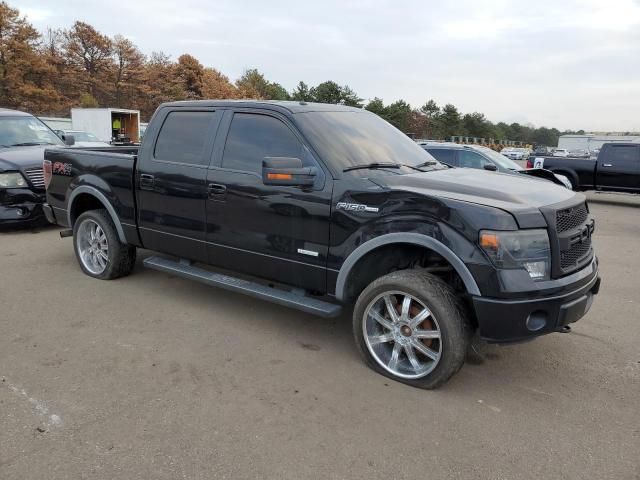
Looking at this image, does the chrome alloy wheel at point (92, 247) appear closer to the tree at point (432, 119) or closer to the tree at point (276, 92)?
the tree at point (432, 119)

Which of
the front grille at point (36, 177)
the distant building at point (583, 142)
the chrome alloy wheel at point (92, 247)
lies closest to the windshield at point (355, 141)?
the chrome alloy wheel at point (92, 247)

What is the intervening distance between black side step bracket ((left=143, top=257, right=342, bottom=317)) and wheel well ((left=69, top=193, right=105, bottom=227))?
46.4 inches

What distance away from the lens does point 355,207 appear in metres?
3.56

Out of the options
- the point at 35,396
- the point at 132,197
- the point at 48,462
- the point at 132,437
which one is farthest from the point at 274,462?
the point at 132,197

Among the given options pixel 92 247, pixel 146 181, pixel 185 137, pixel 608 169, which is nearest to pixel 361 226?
pixel 185 137

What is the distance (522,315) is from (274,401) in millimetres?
1635

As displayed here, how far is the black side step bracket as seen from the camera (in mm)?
3762

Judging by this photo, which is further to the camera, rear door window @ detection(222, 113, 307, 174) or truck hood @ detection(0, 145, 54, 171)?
truck hood @ detection(0, 145, 54, 171)

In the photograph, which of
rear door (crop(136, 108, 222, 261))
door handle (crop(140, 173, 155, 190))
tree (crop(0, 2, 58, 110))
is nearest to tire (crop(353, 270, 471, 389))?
rear door (crop(136, 108, 222, 261))

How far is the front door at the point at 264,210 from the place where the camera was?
12.4ft

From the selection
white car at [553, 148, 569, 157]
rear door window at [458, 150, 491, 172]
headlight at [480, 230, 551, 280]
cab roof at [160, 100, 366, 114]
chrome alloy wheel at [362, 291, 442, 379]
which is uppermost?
white car at [553, 148, 569, 157]

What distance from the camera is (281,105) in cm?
413

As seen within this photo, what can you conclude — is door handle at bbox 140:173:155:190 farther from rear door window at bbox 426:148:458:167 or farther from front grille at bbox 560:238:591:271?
rear door window at bbox 426:148:458:167

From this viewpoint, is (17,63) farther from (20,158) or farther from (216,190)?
(216,190)
